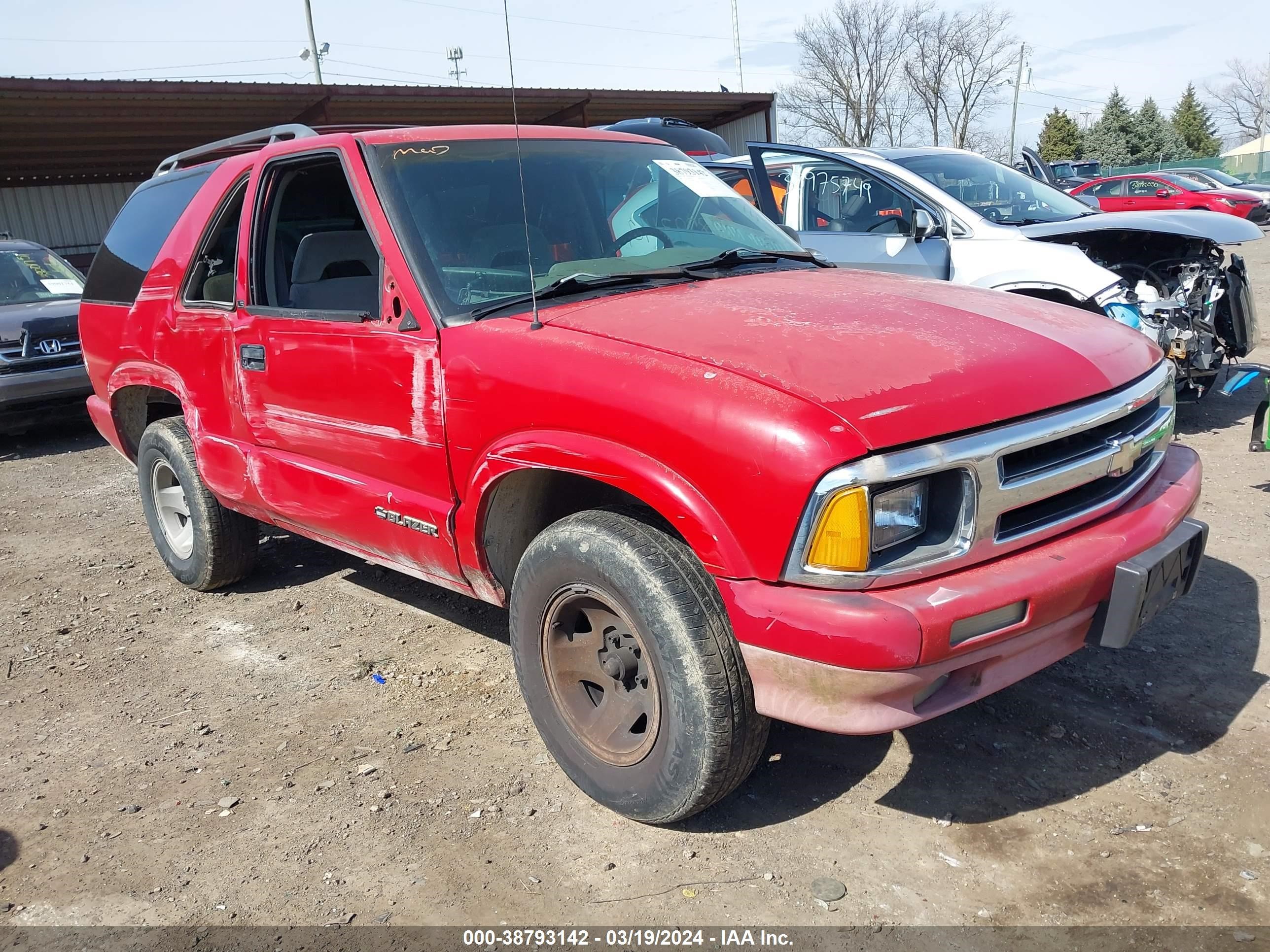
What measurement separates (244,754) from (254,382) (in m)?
1.36

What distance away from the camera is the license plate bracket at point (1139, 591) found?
8.13 feet

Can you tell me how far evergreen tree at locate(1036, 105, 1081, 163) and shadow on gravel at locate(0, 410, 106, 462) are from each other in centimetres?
5522

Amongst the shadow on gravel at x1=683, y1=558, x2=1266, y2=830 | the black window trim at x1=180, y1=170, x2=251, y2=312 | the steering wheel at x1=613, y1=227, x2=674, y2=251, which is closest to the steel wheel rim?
the black window trim at x1=180, y1=170, x2=251, y2=312

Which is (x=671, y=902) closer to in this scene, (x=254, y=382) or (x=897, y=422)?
(x=897, y=422)

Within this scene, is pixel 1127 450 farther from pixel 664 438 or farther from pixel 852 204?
pixel 852 204

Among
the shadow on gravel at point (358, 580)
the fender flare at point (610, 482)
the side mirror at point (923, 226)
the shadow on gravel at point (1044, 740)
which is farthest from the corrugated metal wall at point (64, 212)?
the shadow on gravel at point (1044, 740)

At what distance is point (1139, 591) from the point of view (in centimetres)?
247

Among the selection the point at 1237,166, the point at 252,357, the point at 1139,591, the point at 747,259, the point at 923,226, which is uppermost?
the point at 747,259

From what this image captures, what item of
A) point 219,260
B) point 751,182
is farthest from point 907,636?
point 751,182

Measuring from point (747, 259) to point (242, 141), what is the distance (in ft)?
8.45

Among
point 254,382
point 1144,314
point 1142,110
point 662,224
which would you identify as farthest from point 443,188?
point 1142,110

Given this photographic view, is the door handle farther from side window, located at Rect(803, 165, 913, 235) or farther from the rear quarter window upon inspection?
side window, located at Rect(803, 165, 913, 235)

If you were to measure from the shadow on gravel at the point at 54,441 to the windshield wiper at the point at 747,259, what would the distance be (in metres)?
6.97

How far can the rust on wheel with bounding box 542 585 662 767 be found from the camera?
2678 mm
